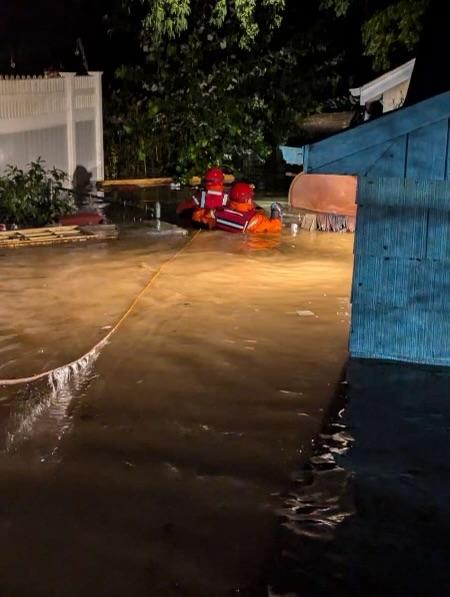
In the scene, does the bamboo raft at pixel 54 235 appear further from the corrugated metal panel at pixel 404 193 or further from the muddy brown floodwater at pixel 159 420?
the corrugated metal panel at pixel 404 193

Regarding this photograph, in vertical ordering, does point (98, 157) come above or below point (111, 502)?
above

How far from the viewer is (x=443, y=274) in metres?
6.88

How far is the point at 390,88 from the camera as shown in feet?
56.1

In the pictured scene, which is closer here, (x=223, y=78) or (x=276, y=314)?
(x=276, y=314)

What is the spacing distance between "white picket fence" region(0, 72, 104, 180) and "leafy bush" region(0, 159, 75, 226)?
81 centimetres

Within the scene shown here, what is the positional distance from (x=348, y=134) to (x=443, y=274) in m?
1.39

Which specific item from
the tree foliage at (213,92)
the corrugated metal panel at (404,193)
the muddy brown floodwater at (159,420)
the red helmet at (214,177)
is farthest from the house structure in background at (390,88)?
the corrugated metal panel at (404,193)

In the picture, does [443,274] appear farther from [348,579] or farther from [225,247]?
[225,247]

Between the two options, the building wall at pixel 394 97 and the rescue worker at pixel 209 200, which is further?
the building wall at pixel 394 97

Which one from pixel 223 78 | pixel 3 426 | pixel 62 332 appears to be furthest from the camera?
pixel 223 78

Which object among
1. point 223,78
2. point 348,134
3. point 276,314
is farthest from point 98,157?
point 348,134

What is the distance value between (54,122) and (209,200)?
482cm

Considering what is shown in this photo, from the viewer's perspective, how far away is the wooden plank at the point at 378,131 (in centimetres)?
629

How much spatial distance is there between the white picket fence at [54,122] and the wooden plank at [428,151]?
32.2 feet
